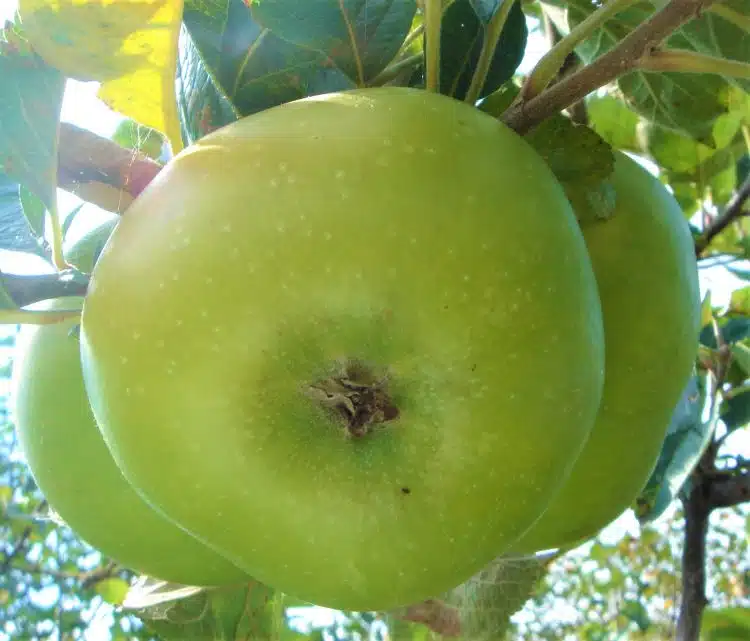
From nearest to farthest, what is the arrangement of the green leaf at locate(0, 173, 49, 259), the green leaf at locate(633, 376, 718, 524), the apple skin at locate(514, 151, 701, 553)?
1. the apple skin at locate(514, 151, 701, 553)
2. the green leaf at locate(0, 173, 49, 259)
3. the green leaf at locate(633, 376, 718, 524)

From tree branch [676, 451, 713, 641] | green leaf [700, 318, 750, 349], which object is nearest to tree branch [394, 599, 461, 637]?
tree branch [676, 451, 713, 641]

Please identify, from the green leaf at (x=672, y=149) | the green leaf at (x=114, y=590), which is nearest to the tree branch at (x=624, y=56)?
the green leaf at (x=672, y=149)

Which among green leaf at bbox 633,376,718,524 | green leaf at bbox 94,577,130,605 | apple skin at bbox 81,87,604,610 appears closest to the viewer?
apple skin at bbox 81,87,604,610

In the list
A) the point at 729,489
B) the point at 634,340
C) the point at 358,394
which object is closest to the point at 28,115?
the point at 358,394

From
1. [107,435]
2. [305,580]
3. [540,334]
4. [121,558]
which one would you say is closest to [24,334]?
[121,558]

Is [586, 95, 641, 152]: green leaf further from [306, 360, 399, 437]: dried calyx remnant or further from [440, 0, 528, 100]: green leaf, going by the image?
[306, 360, 399, 437]: dried calyx remnant

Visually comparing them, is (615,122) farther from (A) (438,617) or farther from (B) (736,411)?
(A) (438,617)

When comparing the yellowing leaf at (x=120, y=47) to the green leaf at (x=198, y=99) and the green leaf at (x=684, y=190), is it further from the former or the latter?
the green leaf at (x=684, y=190)
